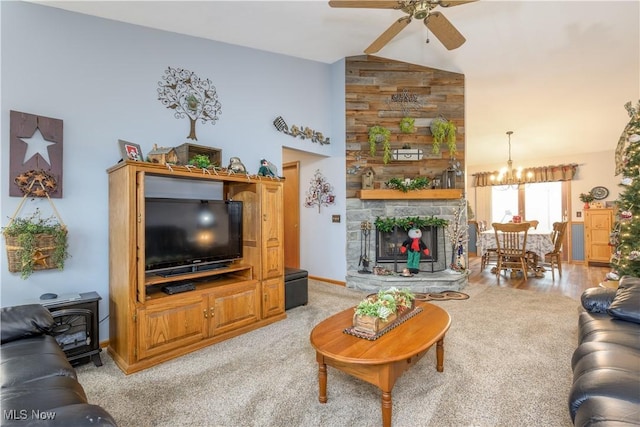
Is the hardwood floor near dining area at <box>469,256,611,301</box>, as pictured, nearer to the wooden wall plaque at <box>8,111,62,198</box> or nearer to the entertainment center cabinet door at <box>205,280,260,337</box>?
the entertainment center cabinet door at <box>205,280,260,337</box>

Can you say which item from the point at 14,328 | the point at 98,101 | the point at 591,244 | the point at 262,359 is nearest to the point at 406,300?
the point at 262,359

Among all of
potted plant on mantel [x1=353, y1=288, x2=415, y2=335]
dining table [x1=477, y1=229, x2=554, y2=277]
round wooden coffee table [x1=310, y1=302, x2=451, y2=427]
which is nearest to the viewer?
round wooden coffee table [x1=310, y1=302, x2=451, y2=427]

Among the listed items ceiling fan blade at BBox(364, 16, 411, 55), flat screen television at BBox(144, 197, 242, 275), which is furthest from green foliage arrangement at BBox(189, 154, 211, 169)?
ceiling fan blade at BBox(364, 16, 411, 55)

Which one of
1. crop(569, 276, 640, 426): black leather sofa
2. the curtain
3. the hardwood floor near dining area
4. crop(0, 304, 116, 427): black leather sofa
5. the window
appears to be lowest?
the hardwood floor near dining area

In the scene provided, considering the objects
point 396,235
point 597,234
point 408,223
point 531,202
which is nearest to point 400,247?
point 396,235

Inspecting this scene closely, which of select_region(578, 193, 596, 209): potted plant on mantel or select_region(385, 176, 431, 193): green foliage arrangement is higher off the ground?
select_region(385, 176, 431, 193): green foliage arrangement

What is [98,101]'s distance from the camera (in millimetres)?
2705

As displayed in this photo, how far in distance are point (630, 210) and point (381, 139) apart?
307cm

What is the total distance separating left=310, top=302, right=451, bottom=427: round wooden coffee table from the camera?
1645 mm

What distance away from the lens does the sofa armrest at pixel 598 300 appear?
2309mm

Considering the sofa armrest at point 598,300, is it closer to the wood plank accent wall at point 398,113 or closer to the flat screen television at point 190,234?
the wood plank accent wall at point 398,113

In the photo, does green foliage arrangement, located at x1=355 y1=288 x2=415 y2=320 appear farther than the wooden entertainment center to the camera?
No

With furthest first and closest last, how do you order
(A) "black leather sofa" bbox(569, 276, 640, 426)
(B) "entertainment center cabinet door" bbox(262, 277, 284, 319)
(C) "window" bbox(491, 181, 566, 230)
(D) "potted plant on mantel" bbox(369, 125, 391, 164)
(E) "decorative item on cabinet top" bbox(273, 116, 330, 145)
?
(C) "window" bbox(491, 181, 566, 230), (D) "potted plant on mantel" bbox(369, 125, 391, 164), (E) "decorative item on cabinet top" bbox(273, 116, 330, 145), (B) "entertainment center cabinet door" bbox(262, 277, 284, 319), (A) "black leather sofa" bbox(569, 276, 640, 426)

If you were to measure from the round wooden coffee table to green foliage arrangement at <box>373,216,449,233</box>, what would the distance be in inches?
100
